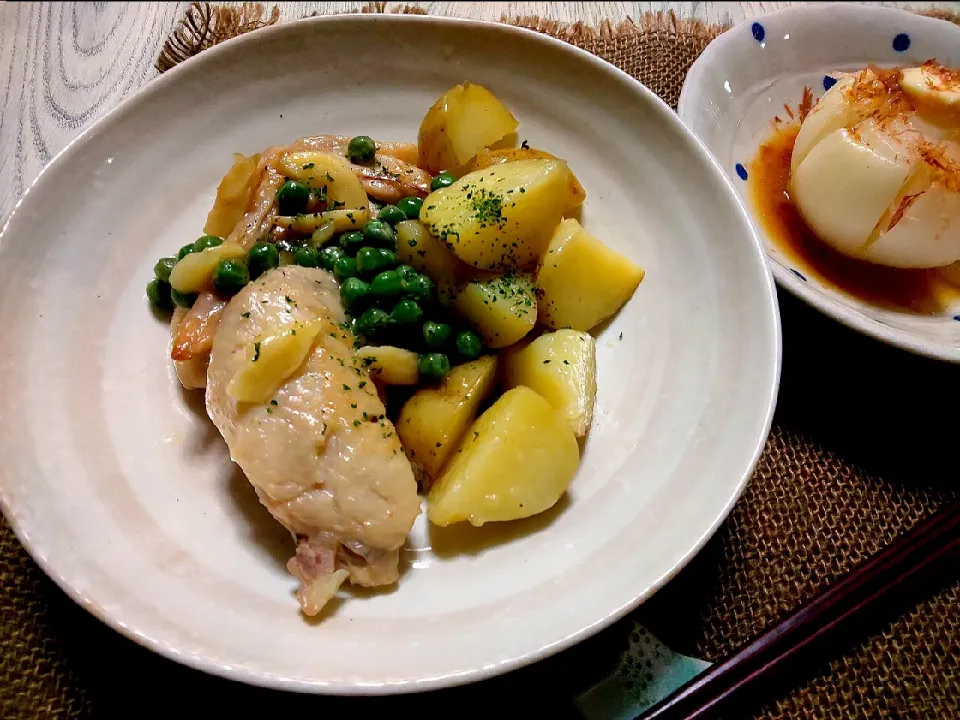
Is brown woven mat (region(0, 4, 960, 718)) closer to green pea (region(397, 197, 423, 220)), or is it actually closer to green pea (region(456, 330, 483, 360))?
green pea (region(456, 330, 483, 360))

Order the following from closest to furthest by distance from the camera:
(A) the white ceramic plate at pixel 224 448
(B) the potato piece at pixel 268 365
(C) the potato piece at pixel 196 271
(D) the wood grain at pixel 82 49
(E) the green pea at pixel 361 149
Result: (A) the white ceramic plate at pixel 224 448
(B) the potato piece at pixel 268 365
(C) the potato piece at pixel 196 271
(E) the green pea at pixel 361 149
(D) the wood grain at pixel 82 49

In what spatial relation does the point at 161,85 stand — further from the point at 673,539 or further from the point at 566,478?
the point at 673,539

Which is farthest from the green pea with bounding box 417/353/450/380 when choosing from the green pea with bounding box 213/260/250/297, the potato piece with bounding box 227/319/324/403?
the green pea with bounding box 213/260/250/297

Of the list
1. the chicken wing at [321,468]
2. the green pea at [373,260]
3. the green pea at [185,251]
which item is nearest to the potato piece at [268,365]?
the chicken wing at [321,468]

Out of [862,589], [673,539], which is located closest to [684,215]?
[673,539]

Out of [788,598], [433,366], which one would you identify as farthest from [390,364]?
[788,598]

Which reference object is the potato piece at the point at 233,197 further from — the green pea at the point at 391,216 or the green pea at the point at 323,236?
the green pea at the point at 391,216

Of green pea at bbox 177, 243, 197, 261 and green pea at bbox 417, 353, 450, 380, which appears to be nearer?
green pea at bbox 417, 353, 450, 380
